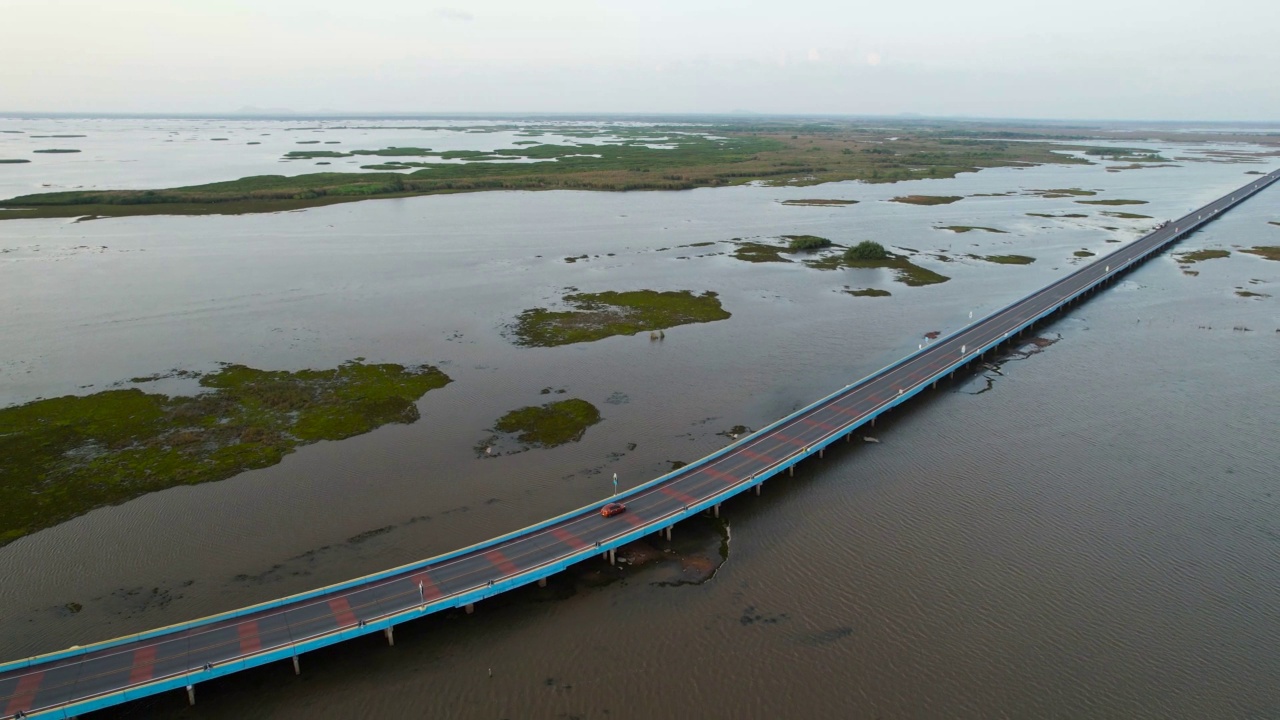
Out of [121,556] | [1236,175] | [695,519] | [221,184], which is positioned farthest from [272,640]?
[1236,175]

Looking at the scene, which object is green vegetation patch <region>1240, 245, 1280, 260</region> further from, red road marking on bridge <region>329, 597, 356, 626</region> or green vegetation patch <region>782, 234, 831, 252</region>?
red road marking on bridge <region>329, 597, 356, 626</region>

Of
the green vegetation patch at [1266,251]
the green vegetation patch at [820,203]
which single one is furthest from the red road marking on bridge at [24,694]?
the green vegetation patch at [1266,251]

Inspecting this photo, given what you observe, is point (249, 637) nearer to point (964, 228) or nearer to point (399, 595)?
point (399, 595)

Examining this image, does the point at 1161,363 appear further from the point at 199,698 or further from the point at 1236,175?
the point at 1236,175

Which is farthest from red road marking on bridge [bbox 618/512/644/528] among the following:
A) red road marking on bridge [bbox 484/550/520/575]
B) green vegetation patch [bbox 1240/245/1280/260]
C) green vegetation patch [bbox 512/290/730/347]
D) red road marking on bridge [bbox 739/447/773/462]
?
green vegetation patch [bbox 1240/245/1280/260]

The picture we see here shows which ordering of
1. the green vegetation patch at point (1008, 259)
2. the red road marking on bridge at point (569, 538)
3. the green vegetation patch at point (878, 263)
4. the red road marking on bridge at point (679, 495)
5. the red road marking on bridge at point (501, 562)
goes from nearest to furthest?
the red road marking on bridge at point (501, 562), the red road marking on bridge at point (569, 538), the red road marking on bridge at point (679, 495), the green vegetation patch at point (878, 263), the green vegetation patch at point (1008, 259)

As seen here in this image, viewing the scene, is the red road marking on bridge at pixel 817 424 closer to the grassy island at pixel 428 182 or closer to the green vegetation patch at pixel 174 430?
the green vegetation patch at pixel 174 430
